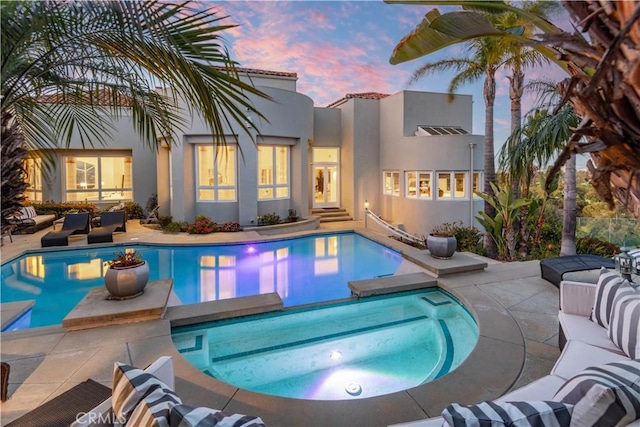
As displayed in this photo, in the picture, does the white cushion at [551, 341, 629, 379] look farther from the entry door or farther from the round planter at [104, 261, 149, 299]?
the entry door

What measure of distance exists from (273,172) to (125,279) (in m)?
11.1

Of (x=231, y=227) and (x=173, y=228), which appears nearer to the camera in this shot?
(x=173, y=228)

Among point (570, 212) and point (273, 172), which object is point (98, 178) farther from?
point (570, 212)

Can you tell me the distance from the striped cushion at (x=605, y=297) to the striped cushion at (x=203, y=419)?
433 centimetres

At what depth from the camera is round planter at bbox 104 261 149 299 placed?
6.24 meters

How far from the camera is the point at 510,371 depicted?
14.5 feet

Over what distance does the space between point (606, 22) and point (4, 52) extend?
473cm

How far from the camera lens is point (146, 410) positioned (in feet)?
6.40

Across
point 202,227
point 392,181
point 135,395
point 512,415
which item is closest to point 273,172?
point 202,227

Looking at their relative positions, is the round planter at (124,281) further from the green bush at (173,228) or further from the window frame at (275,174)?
the window frame at (275,174)

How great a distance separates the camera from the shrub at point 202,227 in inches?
573

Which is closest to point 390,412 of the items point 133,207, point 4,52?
point 4,52

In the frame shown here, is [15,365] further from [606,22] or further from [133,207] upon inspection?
[133,207]

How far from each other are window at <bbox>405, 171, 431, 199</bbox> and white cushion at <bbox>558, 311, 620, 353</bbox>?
38.7ft
